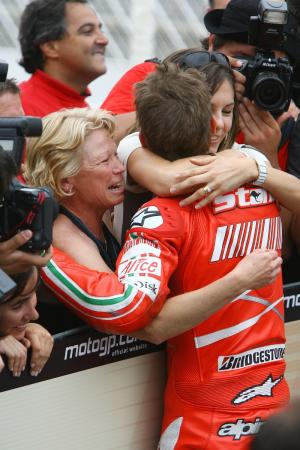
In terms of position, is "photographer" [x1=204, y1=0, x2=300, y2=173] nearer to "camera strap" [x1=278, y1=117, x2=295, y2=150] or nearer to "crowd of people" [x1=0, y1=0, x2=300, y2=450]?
"camera strap" [x1=278, y1=117, x2=295, y2=150]

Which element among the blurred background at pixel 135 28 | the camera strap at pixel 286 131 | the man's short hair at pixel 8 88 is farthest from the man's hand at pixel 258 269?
the blurred background at pixel 135 28

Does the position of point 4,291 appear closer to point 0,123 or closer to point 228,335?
point 0,123

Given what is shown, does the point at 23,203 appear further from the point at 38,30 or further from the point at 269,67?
the point at 38,30

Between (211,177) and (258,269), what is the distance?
31 cm

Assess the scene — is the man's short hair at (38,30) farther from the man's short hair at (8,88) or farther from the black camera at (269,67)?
the black camera at (269,67)

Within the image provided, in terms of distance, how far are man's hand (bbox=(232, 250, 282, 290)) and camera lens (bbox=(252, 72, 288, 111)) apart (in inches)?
28.2

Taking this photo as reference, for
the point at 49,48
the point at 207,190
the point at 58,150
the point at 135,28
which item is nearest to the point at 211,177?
the point at 207,190

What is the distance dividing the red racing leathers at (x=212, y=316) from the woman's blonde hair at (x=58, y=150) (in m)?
0.28

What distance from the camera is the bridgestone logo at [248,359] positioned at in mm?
2840

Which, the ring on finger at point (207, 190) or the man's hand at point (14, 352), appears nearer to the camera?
the man's hand at point (14, 352)

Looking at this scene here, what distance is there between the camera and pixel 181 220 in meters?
2.76

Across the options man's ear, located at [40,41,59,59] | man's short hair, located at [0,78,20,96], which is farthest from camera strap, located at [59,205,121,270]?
man's ear, located at [40,41,59,59]

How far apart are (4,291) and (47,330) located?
85 cm

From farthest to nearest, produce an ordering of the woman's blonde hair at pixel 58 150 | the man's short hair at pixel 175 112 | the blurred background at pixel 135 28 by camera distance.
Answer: the blurred background at pixel 135 28 < the woman's blonde hair at pixel 58 150 < the man's short hair at pixel 175 112
